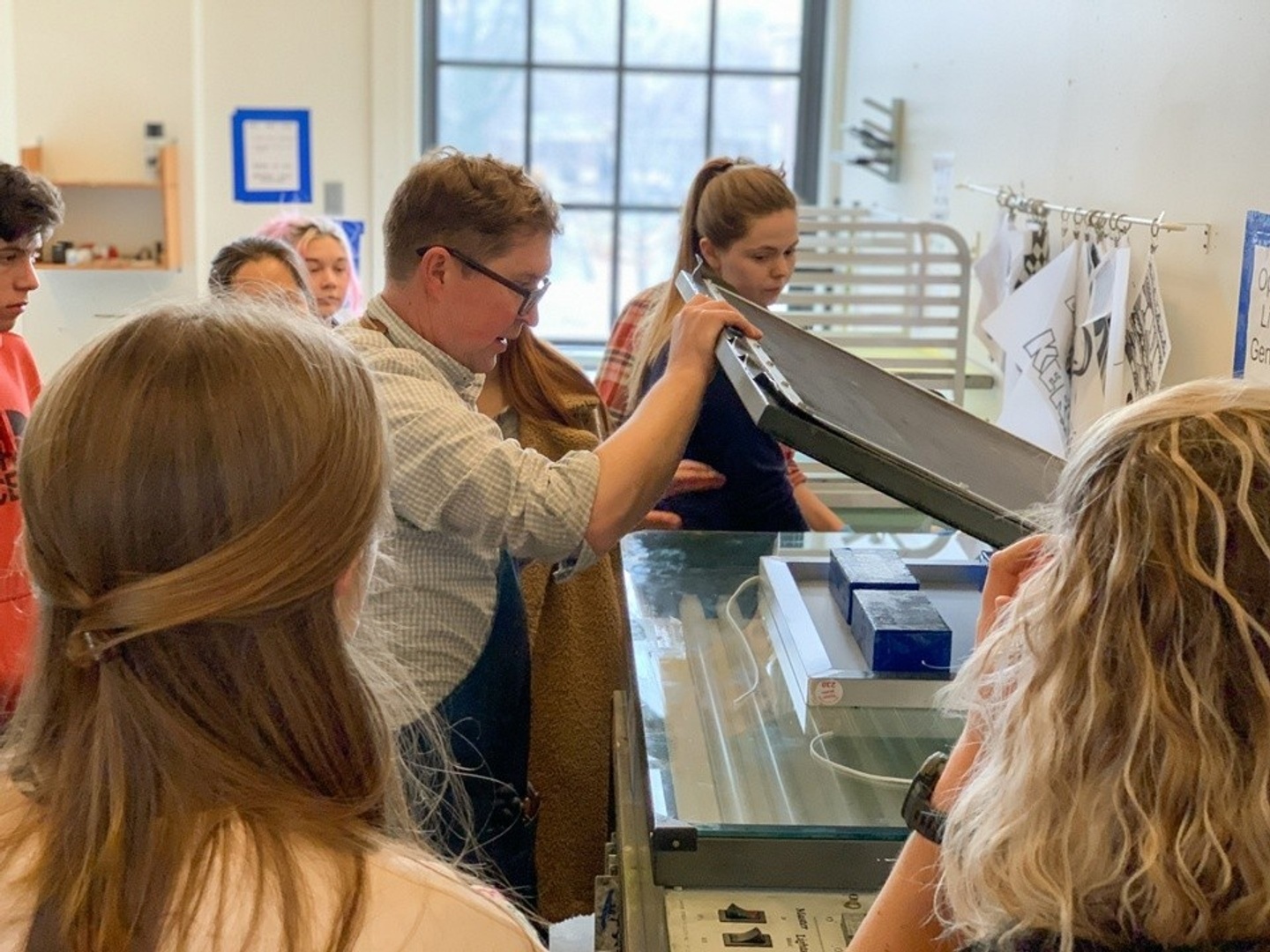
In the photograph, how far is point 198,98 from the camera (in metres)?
4.62

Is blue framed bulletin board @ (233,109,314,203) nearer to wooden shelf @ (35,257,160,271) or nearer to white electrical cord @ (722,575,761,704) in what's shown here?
wooden shelf @ (35,257,160,271)

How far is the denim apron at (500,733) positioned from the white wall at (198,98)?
9.96 ft

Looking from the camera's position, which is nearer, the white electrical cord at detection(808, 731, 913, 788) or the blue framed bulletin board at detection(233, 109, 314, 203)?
the white electrical cord at detection(808, 731, 913, 788)

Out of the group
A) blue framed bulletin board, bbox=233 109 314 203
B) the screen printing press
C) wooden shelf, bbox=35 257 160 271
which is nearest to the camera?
the screen printing press

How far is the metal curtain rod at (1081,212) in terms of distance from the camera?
2033 millimetres

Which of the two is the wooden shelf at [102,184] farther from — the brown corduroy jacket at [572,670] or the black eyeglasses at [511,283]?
the black eyeglasses at [511,283]

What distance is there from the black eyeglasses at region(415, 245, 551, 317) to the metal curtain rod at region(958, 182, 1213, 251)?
3.20 feet

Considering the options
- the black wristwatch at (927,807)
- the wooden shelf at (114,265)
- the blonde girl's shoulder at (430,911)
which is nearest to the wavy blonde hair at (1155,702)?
the black wristwatch at (927,807)

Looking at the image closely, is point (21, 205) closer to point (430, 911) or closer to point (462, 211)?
point (462, 211)

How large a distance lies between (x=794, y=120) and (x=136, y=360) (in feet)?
15.9

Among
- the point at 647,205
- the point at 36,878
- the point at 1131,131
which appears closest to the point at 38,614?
the point at 36,878

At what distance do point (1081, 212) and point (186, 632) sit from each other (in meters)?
1.90

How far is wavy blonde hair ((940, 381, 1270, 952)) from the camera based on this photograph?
29.8 inches

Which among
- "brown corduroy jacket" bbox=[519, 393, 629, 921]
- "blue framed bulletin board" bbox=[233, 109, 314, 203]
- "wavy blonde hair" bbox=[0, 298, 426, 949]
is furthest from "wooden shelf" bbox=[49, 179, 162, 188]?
"wavy blonde hair" bbox=[0, 298, 426, 949]
